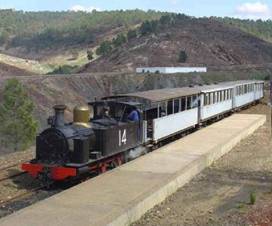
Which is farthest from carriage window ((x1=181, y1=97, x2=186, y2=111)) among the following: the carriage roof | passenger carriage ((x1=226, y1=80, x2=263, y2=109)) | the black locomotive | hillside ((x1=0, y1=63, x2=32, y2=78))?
hillside ((x1=0, y1=63, x2=32, y2=78))

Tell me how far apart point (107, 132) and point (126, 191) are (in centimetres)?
367

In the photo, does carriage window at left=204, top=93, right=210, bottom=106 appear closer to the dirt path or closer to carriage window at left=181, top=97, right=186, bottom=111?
carriage window at left=181, top=97, right=186, bottom=111

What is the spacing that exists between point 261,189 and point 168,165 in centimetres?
274

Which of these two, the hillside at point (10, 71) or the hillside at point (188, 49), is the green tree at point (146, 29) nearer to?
the hillside at point (188, 49)

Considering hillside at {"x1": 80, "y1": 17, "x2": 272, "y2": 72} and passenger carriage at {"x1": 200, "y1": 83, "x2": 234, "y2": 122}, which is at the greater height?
hillside at {"x1": 80, "y1": 17, "x2": 272, "y2": 72}

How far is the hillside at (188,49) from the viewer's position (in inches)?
4496

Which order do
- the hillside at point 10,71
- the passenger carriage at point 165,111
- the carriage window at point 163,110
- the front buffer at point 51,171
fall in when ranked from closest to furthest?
the front buffer at point 51,171
the passenger carriage at point 165,111
the carriage window at point 163,110
the hillside at point 10,71

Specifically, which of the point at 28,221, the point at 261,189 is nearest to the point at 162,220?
the point at 28,221

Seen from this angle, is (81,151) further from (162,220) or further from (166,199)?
(162,220)

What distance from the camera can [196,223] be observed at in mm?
10320

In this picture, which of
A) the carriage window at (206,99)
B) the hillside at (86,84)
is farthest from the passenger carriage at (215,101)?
the hillside at (86,84)

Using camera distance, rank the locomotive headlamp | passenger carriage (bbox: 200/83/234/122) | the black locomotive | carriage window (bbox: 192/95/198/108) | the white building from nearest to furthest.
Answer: the black locomotive → the locomotive headlamp → carriage window (bbox: 192/95/198/108) → passenger carriage (bbox: 200/83/234/122) → the white building

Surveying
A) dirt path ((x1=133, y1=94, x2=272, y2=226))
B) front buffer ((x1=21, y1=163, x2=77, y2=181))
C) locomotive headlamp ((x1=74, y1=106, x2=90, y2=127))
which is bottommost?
dirt path ((x1=133, y1=94, x2=272, y2=226))

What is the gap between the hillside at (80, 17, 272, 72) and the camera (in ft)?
375
